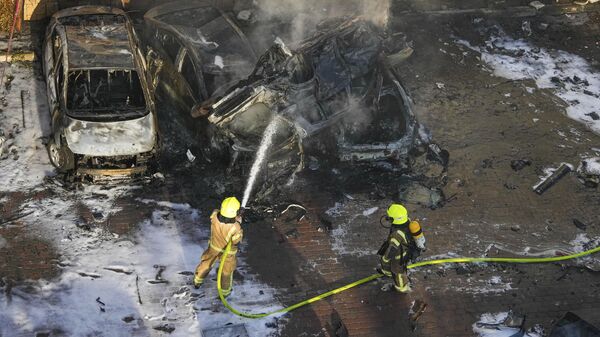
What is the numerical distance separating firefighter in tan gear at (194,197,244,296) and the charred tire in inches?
120

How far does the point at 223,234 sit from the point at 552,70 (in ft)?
32.5

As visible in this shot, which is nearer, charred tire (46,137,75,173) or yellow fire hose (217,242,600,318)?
yellow fire hose (217,242,600,318)

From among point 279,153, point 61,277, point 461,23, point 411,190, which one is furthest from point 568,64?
point 61,277

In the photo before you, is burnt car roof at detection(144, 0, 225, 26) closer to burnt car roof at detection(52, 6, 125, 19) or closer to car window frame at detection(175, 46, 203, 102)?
burnt car roof at detection(52, 6, 125, 19)

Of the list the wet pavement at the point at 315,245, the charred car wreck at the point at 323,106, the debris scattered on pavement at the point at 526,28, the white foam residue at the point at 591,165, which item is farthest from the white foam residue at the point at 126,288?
the debris scattered on pavement at the point at 526,28

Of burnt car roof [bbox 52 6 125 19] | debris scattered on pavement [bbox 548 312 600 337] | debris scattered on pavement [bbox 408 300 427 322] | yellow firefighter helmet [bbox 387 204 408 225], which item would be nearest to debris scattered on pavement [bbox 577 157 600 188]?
debris scattered on pavement [bbox 548 312 600 337]

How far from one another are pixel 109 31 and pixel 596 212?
9.51 meters

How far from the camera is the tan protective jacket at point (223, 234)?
392 inches

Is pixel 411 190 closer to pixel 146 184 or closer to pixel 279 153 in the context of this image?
pixel 279 153

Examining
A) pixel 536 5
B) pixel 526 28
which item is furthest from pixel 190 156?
pixel 536 5

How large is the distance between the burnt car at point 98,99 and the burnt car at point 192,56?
543 millimetres

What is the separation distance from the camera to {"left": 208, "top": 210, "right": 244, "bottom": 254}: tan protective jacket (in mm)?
9961

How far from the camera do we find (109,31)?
526 inches

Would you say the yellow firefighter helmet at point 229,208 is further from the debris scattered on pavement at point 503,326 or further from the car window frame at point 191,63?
the debris scattered on pavement at point 503,326
